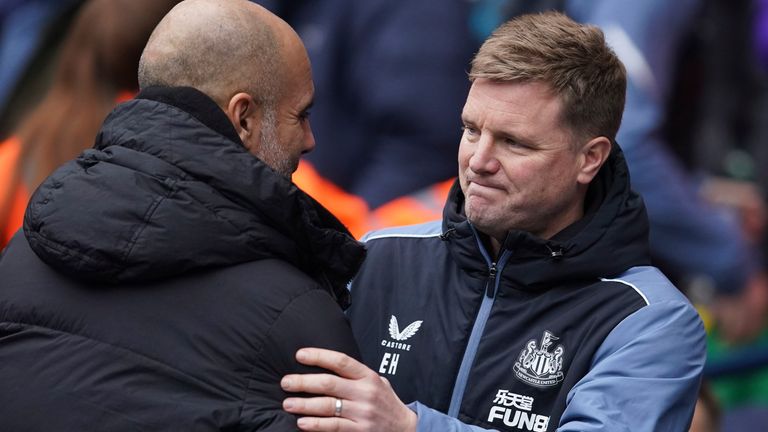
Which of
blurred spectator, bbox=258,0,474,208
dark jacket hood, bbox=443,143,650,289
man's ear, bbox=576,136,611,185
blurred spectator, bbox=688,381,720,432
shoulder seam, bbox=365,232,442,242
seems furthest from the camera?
blurred spectator, bbox=258,0,474,208

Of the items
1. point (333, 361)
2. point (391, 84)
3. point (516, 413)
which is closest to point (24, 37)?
point (391, 84)

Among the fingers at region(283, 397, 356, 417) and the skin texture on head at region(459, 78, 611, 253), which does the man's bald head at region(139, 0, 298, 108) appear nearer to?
the skin texture on head at region(459, 78, 611, 253)

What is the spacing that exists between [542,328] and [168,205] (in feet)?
2.81

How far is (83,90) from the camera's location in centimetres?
389

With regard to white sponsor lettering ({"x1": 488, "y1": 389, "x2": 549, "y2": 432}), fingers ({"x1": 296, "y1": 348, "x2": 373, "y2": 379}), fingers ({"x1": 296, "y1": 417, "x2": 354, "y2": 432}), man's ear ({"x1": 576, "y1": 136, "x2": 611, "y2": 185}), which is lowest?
fingers ({"x1": 296, "y1": 417, "x2": 354, "y2": 432})

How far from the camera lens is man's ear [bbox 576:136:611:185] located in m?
2.72

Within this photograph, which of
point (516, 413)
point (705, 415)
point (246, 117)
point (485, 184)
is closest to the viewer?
point (246, 117)

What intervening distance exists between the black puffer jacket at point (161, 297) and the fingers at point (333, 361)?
0.02 meters

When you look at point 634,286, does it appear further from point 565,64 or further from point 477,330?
point 565,64

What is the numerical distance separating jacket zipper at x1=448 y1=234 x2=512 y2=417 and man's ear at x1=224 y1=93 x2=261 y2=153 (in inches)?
22.1

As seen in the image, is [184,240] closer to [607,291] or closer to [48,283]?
[48,283]

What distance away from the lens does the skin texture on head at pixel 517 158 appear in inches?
104

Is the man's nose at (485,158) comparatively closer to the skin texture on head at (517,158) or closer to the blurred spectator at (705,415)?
the skin texture on head at (517,158)

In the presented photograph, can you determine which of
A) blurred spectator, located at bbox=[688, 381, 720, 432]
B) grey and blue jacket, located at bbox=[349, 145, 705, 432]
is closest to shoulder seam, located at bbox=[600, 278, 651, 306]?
grey and blue jacket, located at bbox=[349, 145, 705, 432]
